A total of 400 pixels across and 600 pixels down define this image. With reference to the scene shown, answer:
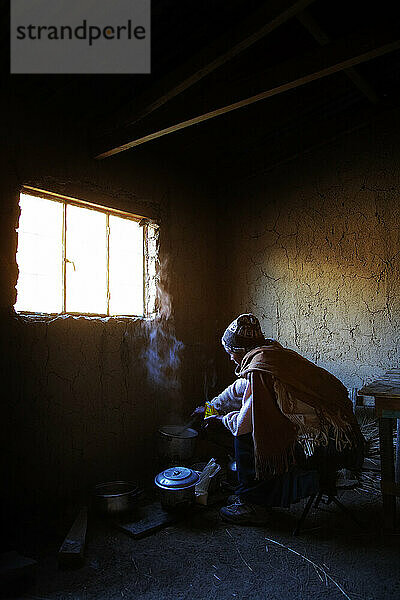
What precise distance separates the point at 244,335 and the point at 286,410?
2.36 feet

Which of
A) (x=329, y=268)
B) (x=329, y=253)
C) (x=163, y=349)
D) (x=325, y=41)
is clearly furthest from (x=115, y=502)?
(x=325, y=41)

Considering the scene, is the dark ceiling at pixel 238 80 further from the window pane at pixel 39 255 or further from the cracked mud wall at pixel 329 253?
the window pane at pixel 39 255

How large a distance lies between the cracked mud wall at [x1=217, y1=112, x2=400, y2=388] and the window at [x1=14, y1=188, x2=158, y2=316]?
140 centimetres

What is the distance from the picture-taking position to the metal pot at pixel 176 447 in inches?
155

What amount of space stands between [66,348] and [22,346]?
0.40 m

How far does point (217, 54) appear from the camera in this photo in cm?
310

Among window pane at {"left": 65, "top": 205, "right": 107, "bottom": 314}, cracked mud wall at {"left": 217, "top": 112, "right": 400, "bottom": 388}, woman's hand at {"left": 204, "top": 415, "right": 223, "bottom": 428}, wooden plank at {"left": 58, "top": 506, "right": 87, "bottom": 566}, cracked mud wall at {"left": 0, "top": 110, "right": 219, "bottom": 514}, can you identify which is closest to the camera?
wooden plank at {"left": 58, "top": 506, "right": 87, "bottom": 566}

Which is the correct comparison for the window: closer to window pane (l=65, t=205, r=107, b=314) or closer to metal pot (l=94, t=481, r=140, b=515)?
window pane (l=65, t=205, r=107, b=314)

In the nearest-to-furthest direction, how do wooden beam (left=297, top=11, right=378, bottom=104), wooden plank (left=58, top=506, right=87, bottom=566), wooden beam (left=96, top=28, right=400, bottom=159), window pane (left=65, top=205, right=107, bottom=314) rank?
wooden plank (left=58, top=506, right=87, bottom=566) < wooden beam (left=96, top=28, right=400, bottom=159) < wooden beam (left=297, top=11, right=378, bottom=104) < window pane (left=65, top=205, right=107, bottom=314)

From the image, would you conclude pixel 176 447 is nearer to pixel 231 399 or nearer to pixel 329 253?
pixel 231 399

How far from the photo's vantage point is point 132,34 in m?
2.94

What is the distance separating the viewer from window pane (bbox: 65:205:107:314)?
3.90m

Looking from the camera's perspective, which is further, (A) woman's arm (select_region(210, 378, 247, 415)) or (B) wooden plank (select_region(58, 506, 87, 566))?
(A) woman's arm (select_region(210, 378, 247, 415))

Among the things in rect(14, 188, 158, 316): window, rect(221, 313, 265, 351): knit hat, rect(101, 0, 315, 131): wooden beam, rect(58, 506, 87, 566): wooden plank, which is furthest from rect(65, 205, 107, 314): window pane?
rect(58, 506, 87, 566): wooden plank
